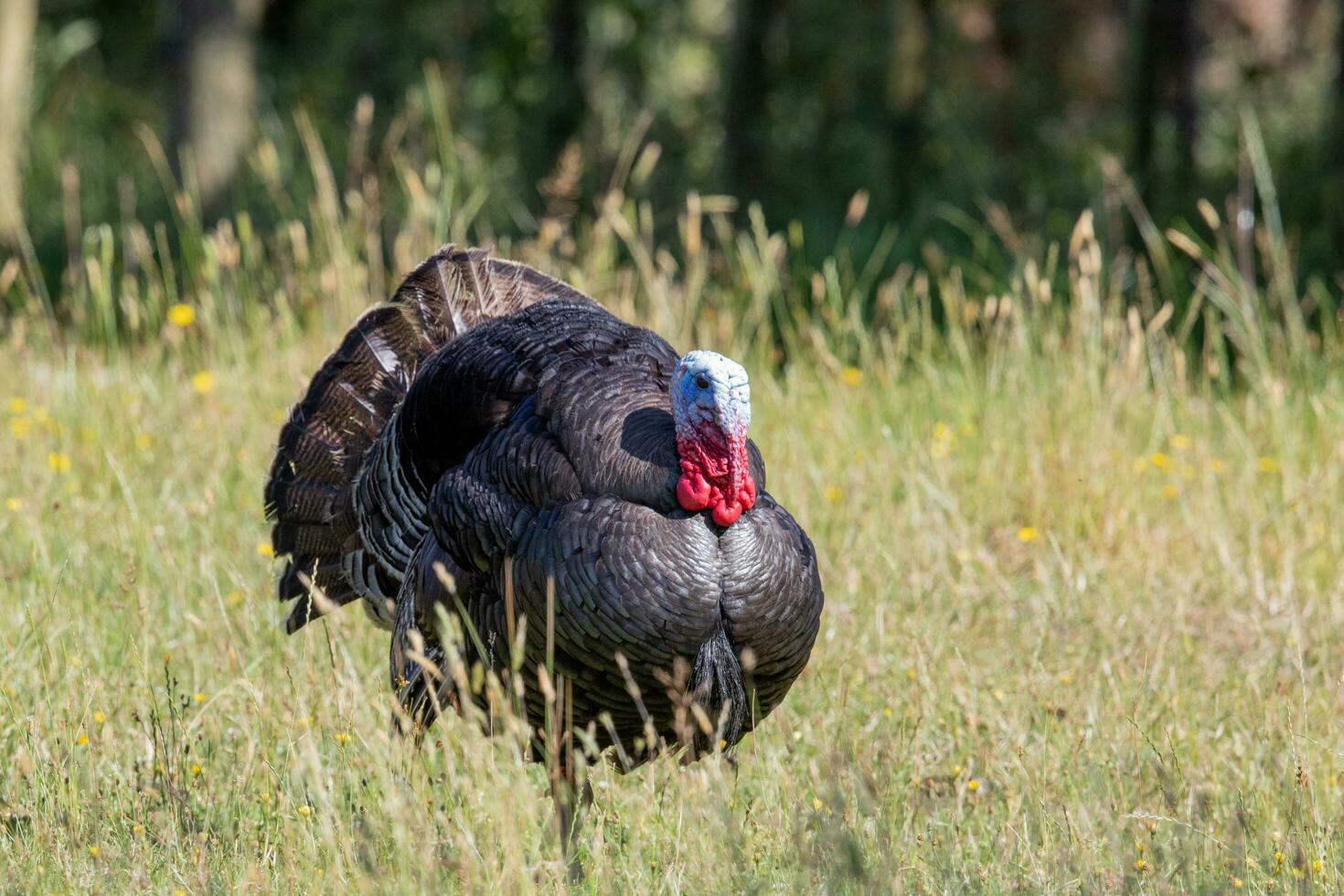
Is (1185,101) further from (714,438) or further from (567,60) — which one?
(714,438)

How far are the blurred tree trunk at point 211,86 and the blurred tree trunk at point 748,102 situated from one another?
Answer: 105 inches

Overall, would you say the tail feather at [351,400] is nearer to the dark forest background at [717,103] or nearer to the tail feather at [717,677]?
the dark forest background at [717,103]

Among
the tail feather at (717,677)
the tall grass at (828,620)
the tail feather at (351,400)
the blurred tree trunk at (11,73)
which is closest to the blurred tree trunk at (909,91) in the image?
the tall grass at (828,620)

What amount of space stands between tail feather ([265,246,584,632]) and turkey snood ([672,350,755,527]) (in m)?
1.20

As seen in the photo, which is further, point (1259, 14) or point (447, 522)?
point (1259, 14)

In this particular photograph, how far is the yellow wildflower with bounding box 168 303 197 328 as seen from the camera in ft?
19.9

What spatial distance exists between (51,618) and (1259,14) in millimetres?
Result: 14593

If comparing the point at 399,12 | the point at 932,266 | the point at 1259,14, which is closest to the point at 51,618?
the point at 932,266

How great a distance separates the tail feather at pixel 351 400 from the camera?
14.0 ft

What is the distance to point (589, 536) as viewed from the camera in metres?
3.10

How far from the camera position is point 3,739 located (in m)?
3.58

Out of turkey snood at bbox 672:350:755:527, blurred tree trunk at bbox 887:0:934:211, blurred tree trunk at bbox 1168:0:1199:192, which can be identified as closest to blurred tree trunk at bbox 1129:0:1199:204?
blurred tree trunk at bbox 1168:0:1199:192

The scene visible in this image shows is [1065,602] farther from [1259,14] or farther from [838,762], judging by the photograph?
[1259,14]

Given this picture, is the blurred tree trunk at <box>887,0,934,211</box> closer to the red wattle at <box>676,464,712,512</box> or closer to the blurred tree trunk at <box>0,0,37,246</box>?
the blurred tree trunk at <box>0,0,37,246</box>
